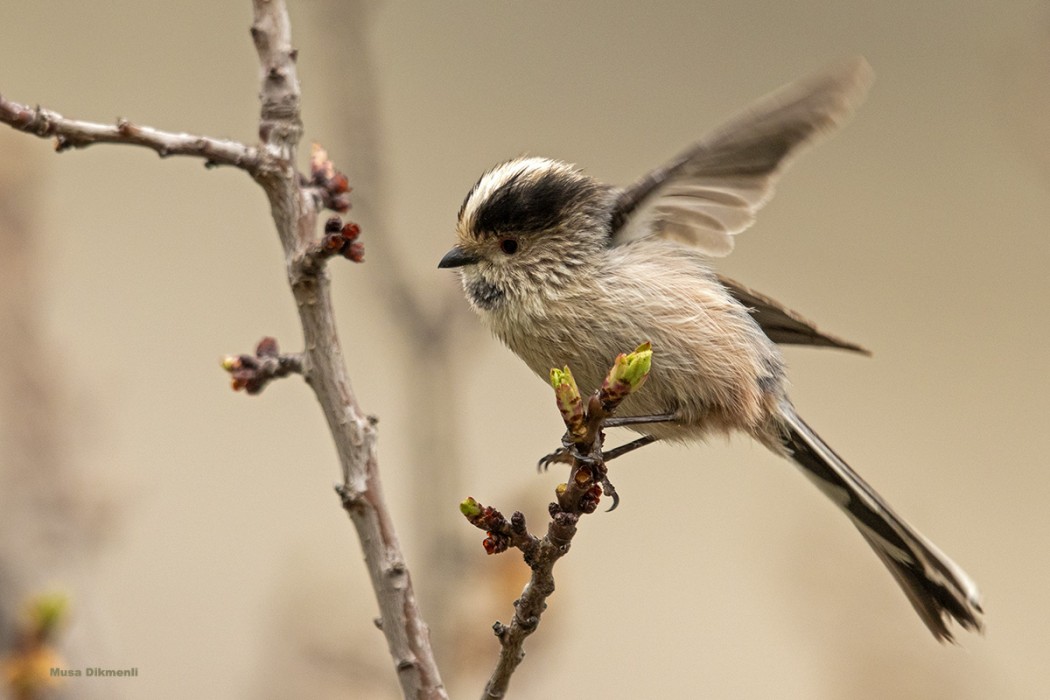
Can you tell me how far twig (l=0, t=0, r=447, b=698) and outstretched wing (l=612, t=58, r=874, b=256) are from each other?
0.83 meters

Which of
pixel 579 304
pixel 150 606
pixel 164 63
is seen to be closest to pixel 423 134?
pixel 164 63

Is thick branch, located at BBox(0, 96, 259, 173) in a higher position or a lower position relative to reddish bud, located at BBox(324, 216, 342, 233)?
higher

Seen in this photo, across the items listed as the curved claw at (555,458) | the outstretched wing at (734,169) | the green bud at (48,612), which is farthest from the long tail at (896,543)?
the green bud at (48,612)

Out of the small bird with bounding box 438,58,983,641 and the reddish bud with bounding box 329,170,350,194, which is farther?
the small bird with bounding box 438,58,983,641

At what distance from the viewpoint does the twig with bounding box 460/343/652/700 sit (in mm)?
1476

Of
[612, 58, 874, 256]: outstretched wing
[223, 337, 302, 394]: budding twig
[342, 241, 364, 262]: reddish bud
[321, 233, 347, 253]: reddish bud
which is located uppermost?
[612, 58, 874, 256]: outstretched wing

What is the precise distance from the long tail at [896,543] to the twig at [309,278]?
47.6 inches

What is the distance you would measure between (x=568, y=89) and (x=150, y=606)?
7.92 ft

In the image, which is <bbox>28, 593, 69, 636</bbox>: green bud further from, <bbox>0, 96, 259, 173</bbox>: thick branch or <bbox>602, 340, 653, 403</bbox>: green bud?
<bbox>602, 340, 653, 403</bbox>: green bud

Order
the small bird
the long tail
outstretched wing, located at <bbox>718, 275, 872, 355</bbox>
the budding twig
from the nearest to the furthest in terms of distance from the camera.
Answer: the budding twig, the small bird, the long tail, outstretched wing, located at <bbox>718, 275, 872, 355</bbox>

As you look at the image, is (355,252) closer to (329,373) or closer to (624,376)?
(329,373)

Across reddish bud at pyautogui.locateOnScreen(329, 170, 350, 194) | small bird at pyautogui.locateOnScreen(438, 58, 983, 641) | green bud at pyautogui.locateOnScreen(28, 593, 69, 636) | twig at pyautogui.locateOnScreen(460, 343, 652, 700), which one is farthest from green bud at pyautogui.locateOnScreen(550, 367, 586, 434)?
green bud at pyautogui.locateOnScreen(28, 593, 69, 636)

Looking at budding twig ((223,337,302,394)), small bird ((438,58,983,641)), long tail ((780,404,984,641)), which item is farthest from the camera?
long tail ((780,404,984,641))

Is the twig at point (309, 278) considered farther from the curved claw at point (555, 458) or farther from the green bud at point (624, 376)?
the curved claw at point (555, 458)
